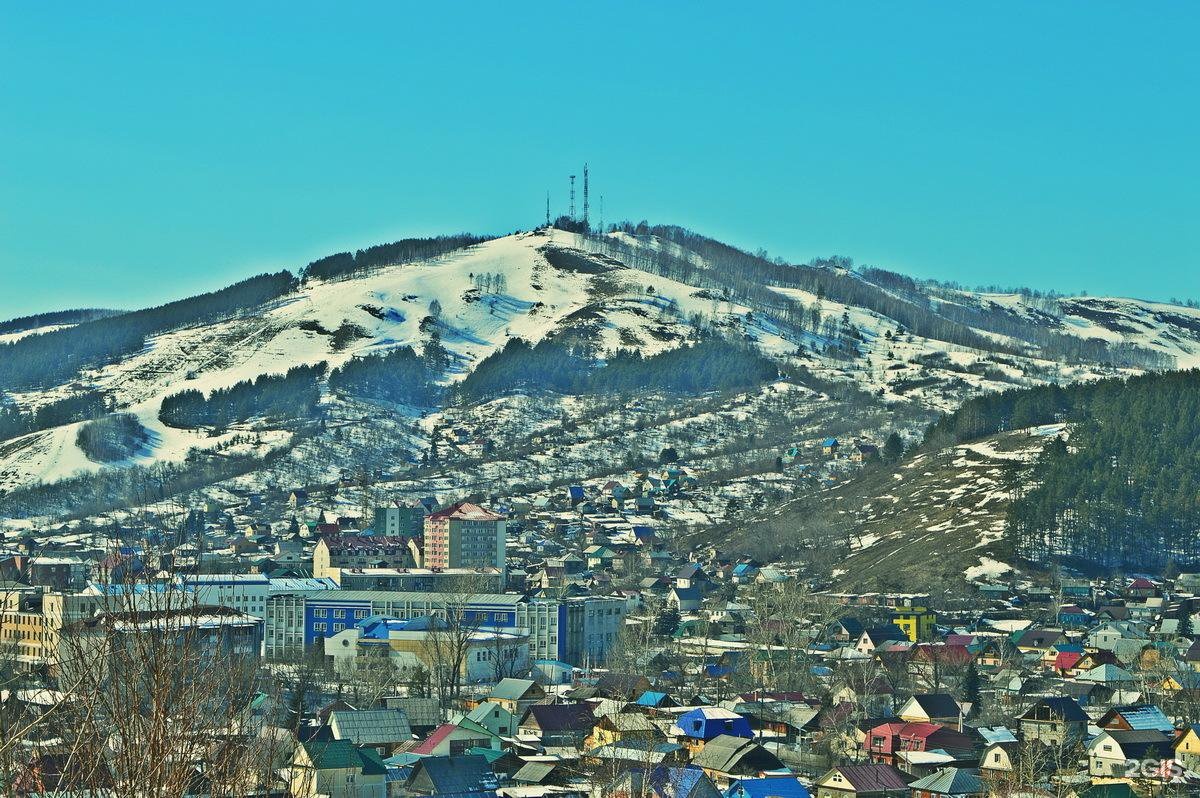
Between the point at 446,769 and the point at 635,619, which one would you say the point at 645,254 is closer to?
the point at 635,619

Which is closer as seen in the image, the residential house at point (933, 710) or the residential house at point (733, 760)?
the residential house at point (733, 760)

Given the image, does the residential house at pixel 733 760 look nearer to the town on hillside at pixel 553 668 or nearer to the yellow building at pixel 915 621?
the town on hillside at pixel 553 668

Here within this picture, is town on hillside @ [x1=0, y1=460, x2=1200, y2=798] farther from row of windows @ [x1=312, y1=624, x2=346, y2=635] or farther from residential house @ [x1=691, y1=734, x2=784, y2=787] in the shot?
row of windows @ [x1=312, y1=624, x2=346, y2=635]

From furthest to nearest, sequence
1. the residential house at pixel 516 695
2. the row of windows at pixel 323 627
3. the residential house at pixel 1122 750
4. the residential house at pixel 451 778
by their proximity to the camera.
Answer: the row of windows at pixel 323 627
the residential house at pixel 516 695
the residential house at pixel 1122 750
the residential house at pixel 451 778

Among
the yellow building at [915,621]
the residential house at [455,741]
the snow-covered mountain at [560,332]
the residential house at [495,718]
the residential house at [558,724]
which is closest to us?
the residential house at [455,741]

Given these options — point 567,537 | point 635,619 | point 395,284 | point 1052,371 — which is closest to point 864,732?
point 635,619

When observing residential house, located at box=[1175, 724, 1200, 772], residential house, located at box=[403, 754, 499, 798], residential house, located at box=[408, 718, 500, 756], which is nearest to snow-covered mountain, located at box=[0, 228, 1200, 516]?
residential house, located at box=[408, 718, 500, 756]

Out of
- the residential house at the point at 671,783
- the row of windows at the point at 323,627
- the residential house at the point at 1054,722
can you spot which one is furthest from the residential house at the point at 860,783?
the row of windows at the point at 323,627
